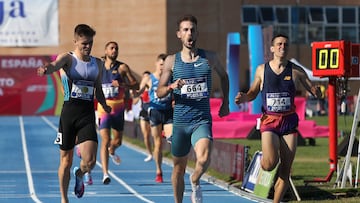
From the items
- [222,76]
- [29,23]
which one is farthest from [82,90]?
[29,23]

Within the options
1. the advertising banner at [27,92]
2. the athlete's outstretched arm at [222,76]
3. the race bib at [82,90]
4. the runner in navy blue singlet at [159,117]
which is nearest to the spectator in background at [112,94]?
the runner in navy blue singlet at [159,117]

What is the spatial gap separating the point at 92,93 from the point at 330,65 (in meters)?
5.63

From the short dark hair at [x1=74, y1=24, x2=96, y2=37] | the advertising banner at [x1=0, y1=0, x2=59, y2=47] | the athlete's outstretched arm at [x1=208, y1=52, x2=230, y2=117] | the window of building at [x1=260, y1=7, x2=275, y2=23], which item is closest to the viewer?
the athlete's outstretched arm at [x1=208, y1=52, x2=230, y2=117]

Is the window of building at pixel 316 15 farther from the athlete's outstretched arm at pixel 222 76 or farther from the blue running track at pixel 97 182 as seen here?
the athlete's outstretched arm at pixel 222 76

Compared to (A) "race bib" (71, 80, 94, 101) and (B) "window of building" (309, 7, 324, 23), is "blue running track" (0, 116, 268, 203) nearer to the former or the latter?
(A) "race bib" (71, 80, 94, 101)

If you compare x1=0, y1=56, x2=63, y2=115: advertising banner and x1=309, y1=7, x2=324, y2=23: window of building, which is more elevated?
x1=309, y1=7, x2=324, y2=23: window of building

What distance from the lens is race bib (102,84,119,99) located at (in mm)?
16250

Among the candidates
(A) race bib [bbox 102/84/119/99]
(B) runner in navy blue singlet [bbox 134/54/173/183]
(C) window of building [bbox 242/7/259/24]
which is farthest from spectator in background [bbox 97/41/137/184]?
(C) window of building [bbox 242/7/259/24]

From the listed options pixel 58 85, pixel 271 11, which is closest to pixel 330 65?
pixel 58 85

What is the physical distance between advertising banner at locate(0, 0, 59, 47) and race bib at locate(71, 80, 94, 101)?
156ft

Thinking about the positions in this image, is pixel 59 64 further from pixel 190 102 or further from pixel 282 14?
pixel 282 14

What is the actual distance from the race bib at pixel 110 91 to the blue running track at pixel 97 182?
1.49 metres

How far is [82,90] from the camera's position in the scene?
11.4 meters

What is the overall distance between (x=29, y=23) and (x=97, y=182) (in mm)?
41979
